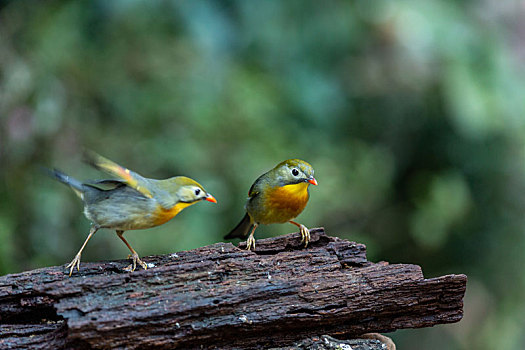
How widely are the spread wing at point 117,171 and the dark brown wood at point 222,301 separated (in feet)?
1.41

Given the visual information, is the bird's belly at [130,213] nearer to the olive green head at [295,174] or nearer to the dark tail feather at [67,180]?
the dark tail feather at [67,180]

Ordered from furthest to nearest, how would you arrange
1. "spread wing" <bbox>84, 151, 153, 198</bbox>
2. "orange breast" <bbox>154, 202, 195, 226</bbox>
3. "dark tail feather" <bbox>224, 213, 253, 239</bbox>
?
"dark tail feather" <bbox>224, 213, 253, 239</bbox> < "orange breast" <bbox>154, 202, 195, 226</bbox> < "spread wing" <bbox>84, 151, 153, 198</bbox>

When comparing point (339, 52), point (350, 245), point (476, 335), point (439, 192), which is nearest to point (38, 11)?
point (339, 52)

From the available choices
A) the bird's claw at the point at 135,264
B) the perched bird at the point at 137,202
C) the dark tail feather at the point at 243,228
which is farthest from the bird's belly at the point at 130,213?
the dark tail feather at the point at 243,228

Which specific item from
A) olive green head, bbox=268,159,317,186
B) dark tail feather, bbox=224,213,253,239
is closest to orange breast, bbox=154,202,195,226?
olive green head, bbox=268,159,317,186

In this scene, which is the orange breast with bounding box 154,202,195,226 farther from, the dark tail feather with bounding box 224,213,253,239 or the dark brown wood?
the dark tail feather with bounding box 224,213,253,239

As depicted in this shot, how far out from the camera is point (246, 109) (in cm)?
590

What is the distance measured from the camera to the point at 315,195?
624 centimetres

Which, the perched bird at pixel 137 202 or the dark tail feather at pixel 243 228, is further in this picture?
the dark tail feather at pixel 243 228

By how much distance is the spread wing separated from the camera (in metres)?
2.97

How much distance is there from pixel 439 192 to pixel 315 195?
1553 millimetres

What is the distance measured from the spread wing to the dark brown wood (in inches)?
16.9

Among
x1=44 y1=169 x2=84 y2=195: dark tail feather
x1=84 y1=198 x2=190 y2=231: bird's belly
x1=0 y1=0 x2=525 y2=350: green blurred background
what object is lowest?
x1=84 y1=198 x2=190 y2=231: bird's belly

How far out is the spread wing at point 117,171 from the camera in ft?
9.75
